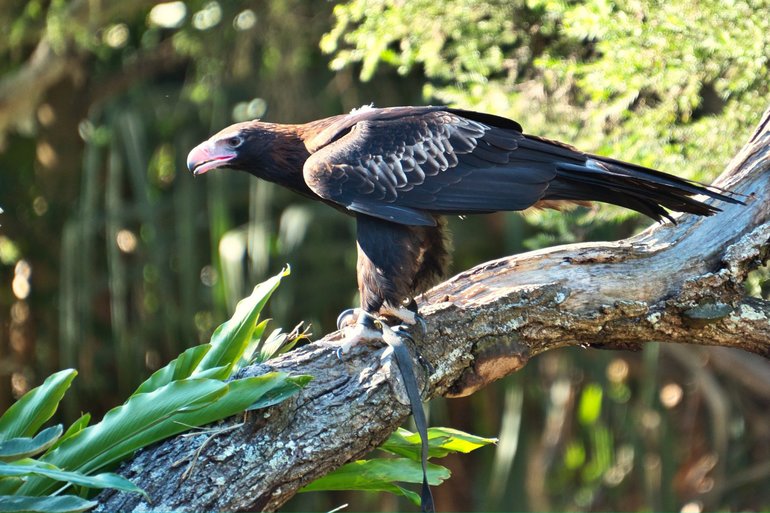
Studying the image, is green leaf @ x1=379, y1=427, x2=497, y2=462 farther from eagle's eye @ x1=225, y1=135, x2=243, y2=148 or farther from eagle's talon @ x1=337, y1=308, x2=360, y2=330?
eagle's eye @ x1=225, y1=135, x2=243, y2=148

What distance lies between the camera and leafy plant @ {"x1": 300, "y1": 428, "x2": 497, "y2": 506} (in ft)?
9.35

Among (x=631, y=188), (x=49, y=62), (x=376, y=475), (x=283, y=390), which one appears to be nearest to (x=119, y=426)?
(x=283, y=390)

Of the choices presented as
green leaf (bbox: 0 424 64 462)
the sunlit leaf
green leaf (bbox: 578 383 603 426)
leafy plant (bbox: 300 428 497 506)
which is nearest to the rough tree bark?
the sunlit leaf

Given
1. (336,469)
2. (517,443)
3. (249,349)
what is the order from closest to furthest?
(336,469) → (249,349) → (517,443)

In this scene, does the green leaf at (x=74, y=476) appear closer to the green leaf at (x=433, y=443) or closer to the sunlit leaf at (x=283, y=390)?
the sunlit leaf at (x=283, y=390)

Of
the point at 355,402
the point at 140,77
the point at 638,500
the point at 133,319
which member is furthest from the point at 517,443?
the point at 355,402

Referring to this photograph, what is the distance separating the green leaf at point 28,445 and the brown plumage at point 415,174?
106cm

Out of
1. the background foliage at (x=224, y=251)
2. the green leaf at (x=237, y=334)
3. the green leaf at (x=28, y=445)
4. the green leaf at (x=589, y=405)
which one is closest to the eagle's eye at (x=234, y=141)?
the green leaf at (x=237, y=334)

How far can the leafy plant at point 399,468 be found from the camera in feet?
9.35

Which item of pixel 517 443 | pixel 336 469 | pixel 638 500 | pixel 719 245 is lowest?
pixel 638 500

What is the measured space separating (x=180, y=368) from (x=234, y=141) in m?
0.93

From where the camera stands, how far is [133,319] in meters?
7.16

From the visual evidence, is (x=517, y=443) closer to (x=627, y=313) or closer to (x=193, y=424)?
(x=627, y=313)

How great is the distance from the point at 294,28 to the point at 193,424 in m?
4.05
